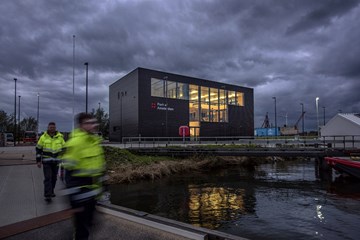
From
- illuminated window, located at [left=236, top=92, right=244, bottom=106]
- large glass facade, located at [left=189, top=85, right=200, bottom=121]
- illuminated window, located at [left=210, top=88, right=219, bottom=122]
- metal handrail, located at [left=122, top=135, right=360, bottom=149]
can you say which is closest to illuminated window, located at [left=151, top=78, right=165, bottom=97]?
large glass facade, located at [left=189, top=85, right=200, bottom=121]

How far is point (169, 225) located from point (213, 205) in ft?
19.8

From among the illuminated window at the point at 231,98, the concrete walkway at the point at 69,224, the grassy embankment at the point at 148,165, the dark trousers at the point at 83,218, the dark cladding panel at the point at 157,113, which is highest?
the illuminated window at the point at 231,98

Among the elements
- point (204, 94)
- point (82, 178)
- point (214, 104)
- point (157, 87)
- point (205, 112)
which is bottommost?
point (82, 178)

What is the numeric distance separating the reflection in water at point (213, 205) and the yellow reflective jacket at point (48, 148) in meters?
4.57

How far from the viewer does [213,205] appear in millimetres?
10164

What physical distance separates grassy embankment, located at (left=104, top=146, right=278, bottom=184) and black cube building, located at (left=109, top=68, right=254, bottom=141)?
19.5m

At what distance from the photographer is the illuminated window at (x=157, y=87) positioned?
138ft

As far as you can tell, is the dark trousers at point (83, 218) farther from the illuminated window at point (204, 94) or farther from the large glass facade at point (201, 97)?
the illuminated window at point (204, 94)

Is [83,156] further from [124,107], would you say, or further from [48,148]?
[124,107]

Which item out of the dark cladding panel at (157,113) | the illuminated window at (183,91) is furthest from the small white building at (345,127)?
the illuminated window at (183,91)

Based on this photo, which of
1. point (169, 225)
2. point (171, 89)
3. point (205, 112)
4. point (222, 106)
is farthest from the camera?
point (222, 106)

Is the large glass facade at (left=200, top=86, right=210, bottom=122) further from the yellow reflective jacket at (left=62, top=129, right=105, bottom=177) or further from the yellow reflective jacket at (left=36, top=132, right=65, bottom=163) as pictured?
the yellow reflective jacket at (left=62, top=129, right=105, bottom=177)

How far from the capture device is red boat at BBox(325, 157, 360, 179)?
597 inches

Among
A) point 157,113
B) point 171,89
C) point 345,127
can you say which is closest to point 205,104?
point 171,89
